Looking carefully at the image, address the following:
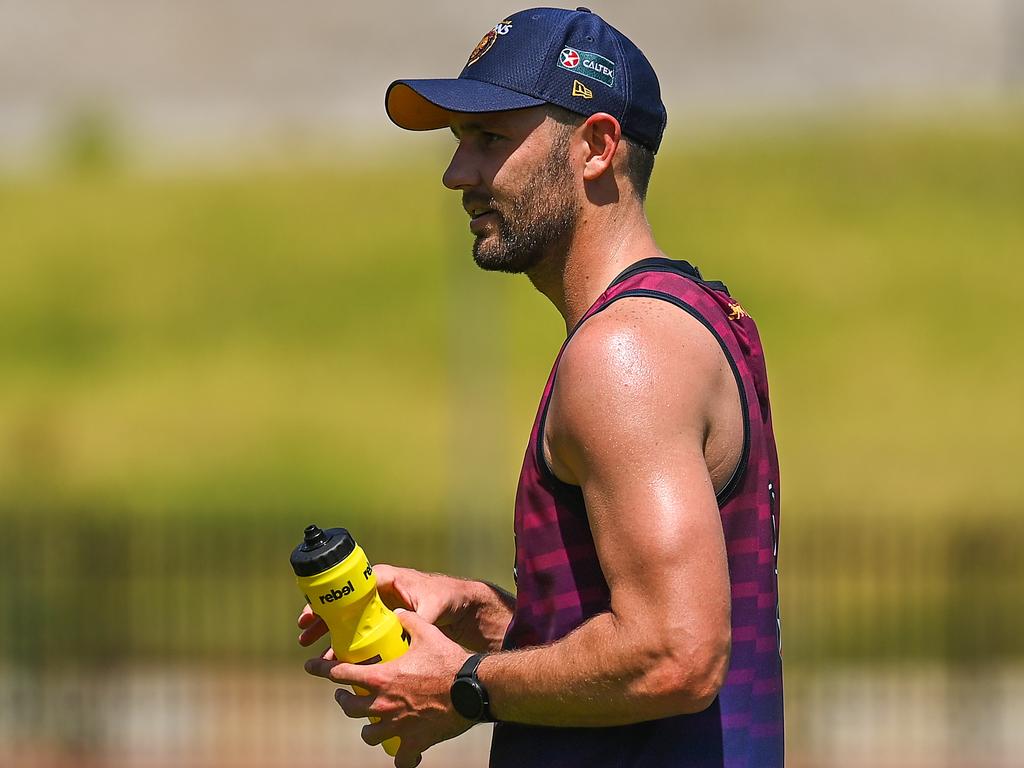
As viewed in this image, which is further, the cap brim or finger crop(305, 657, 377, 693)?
the cap brim

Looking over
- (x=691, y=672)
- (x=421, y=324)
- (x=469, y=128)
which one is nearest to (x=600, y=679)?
(x=691, y=672)

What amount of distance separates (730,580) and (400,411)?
75.9 feet

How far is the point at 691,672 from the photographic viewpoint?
7.95 ft

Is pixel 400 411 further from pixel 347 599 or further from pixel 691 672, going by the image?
pixel 691 672

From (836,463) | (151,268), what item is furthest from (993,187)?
(151,268)

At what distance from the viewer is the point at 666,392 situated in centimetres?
247

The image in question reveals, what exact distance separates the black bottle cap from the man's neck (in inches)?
22.7

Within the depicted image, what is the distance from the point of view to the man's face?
112 inches

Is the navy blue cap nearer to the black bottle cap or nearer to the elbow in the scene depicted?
the black bottle cap

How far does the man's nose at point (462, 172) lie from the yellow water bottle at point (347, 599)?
667mm

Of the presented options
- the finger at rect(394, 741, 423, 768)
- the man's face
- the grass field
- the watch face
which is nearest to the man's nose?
the man's face

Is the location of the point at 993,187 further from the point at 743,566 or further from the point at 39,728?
the point at 743,566

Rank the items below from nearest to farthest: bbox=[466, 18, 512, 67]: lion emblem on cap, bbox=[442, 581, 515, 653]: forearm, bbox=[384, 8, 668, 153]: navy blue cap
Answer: bbox=[384, 8, 668, 153]: navy blue cap
bbox=[466, 18, 512, 67]: lion emblem on cap
bbox=[442, 581, 515, 653]: forearm

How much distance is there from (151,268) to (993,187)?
1738 cm
